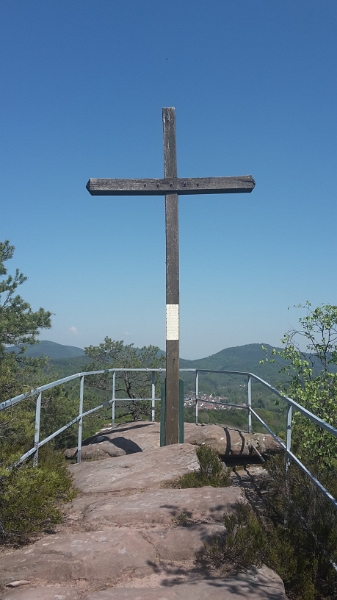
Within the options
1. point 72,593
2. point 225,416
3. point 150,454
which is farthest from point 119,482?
point 225,416

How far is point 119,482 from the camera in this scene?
18.0 ft

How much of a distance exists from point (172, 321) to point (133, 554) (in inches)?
158

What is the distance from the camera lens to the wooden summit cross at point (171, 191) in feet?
23.6

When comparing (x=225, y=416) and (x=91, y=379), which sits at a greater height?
(x=91, y=379)

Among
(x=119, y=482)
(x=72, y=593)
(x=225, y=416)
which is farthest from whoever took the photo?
(x=225, y=416)

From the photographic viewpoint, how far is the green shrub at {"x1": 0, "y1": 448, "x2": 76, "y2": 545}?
360cm

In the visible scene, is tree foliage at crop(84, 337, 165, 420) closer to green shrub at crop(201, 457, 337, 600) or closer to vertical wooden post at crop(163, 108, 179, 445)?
vertical wooden post at crop(163, 108, 179, 445)

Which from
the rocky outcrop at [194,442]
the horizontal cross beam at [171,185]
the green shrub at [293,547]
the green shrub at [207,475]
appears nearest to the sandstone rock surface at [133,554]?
the green shrub at [293,547]

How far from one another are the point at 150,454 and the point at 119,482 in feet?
3.13

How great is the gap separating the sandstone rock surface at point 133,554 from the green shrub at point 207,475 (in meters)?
0.27

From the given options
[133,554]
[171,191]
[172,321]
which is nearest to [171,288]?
[172,321]

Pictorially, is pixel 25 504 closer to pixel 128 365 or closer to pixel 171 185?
pixel 171 185

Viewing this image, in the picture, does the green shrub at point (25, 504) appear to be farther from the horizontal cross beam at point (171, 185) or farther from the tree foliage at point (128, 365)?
the tree foliage at point (128, 365)

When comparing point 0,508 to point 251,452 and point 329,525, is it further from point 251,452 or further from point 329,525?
point 251,452
